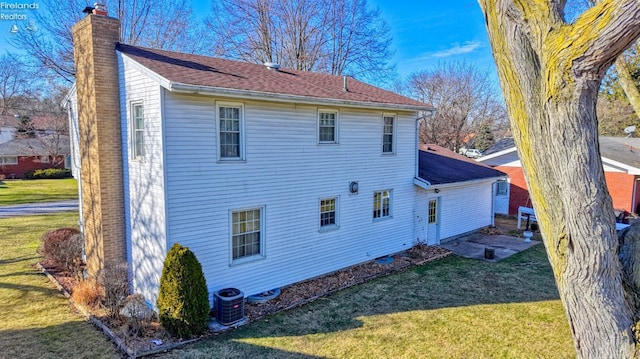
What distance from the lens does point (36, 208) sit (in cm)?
2331

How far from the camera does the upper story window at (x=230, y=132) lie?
880 centimetres

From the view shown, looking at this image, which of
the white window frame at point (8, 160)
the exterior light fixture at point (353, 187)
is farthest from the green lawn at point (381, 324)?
the white window frame at point (8, 160)

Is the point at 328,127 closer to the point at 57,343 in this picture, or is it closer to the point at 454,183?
the point at 454,183

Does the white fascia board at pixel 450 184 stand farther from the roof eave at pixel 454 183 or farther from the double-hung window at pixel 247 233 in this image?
the double-hung window at pixel 247 233

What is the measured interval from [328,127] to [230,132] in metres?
3.30

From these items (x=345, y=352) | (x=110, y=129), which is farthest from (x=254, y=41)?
(x=345, y=352)

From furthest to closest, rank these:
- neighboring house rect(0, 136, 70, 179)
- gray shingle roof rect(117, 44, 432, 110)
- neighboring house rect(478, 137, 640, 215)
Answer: neighboring house rect(0, 136, 70, 179) → neighboring house rect(478, 137, 640, 215) → gray shingle roof rect(117, 44, 432, 110)

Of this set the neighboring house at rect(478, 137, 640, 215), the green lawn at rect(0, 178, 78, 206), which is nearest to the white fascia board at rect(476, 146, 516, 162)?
the neighboring house at rect(478, 137, 640, 215)

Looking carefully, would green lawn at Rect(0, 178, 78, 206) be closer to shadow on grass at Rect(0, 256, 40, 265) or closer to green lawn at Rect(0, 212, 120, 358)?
shadow on grass at Rect(0, 256, 40, 265)

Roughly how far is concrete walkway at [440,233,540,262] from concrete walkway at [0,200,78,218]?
22634 mm

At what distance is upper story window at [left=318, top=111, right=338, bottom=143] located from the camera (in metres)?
10.9

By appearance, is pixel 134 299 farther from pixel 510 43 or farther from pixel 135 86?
pixel 510 43

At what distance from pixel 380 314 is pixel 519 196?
16291 millimetres

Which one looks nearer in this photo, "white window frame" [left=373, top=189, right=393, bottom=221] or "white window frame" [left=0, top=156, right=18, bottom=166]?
"white window frame" [left=373, top=189, right=393, bottom=221]
